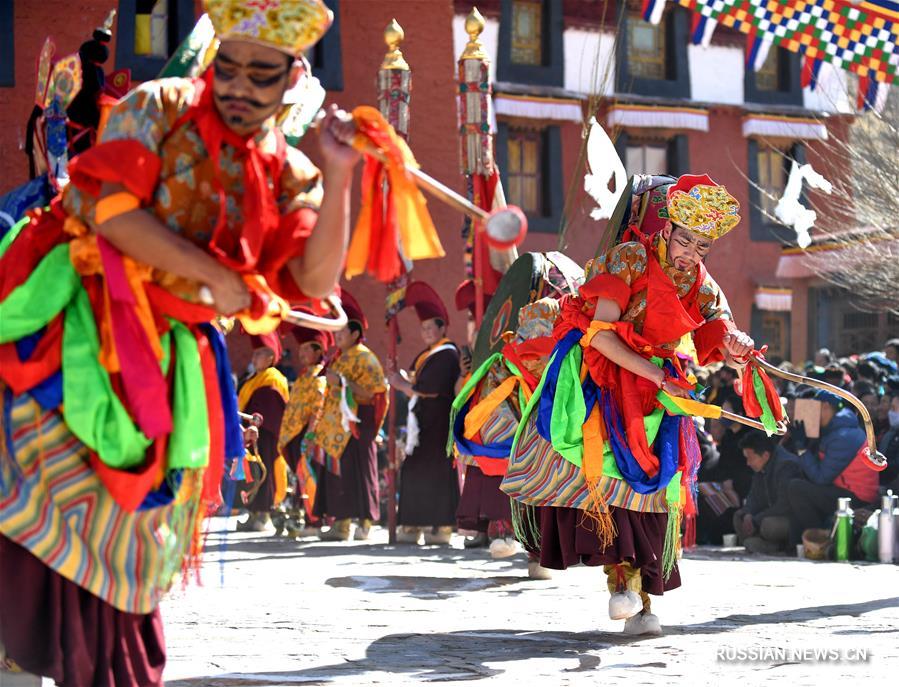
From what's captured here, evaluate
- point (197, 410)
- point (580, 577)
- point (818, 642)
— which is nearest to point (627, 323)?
point (818, 642)

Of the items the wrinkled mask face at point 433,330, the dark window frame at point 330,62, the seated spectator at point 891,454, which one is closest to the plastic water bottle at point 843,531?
the seated spectator at point 891,454

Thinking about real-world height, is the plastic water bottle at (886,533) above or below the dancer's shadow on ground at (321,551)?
above

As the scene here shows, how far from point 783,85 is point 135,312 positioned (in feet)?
75.2

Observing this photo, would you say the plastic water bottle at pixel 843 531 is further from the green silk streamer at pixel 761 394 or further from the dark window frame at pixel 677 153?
the dark window frame at pixel 677 153

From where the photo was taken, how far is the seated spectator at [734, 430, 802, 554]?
36.7 ft

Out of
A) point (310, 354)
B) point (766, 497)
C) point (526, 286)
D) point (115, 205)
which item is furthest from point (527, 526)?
point (310, 354)

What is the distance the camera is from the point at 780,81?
25297mm

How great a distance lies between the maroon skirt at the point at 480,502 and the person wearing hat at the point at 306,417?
8.27ft

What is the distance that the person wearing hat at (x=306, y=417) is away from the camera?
510 inches

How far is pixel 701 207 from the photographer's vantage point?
19.9 feet

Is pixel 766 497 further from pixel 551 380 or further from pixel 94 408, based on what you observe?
pixel 94 408

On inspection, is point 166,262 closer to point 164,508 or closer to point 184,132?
point 184,132

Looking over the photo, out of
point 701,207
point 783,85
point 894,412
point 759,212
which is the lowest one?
point 894,412

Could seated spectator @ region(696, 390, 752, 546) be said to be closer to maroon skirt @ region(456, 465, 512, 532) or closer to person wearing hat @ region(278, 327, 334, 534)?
maroon skirt @ region(456, 465, 512, 532)
